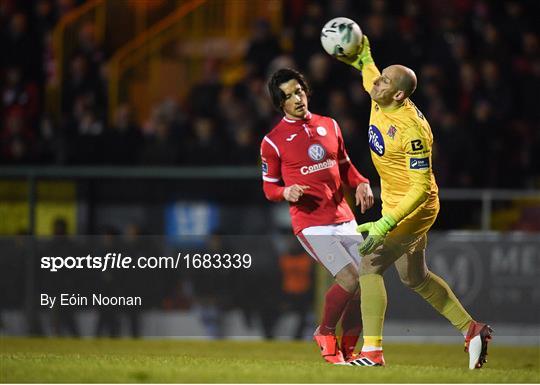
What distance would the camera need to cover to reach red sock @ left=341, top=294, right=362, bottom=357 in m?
9.30

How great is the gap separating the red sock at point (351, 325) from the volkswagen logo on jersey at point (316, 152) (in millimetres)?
1048

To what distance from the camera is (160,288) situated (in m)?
10.4

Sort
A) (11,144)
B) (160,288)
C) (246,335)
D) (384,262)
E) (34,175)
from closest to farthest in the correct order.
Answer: (384,262)
(160,288)
(246,335)
(34,175)
(11,144)

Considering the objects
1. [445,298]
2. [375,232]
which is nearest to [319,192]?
[375,232]

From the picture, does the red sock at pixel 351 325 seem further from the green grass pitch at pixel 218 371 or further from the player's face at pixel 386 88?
the player's face at pixel 386 88

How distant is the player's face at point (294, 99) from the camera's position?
9461 millimetres

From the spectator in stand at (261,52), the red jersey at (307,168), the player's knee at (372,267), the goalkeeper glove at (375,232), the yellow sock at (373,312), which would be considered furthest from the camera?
the spectator in stand at (261,52)

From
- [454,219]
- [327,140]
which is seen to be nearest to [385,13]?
[454,219]

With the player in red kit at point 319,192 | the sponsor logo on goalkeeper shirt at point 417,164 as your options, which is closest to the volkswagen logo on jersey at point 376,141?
the sponsor logo on goalkeeper shirt at point 417,164

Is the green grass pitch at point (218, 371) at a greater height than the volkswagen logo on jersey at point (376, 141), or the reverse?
the volkswagen logo on jersey at point (376, 141)

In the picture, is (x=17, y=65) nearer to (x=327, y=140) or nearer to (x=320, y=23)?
(x=320, y=23)

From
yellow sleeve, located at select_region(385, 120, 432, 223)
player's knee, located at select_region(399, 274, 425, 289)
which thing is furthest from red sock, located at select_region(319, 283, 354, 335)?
yellow sleeve, located at select_region(385, 120, 432, 223)

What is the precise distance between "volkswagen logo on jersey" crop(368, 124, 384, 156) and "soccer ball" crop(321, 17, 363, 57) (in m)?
0.70

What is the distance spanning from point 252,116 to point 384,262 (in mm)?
7086
